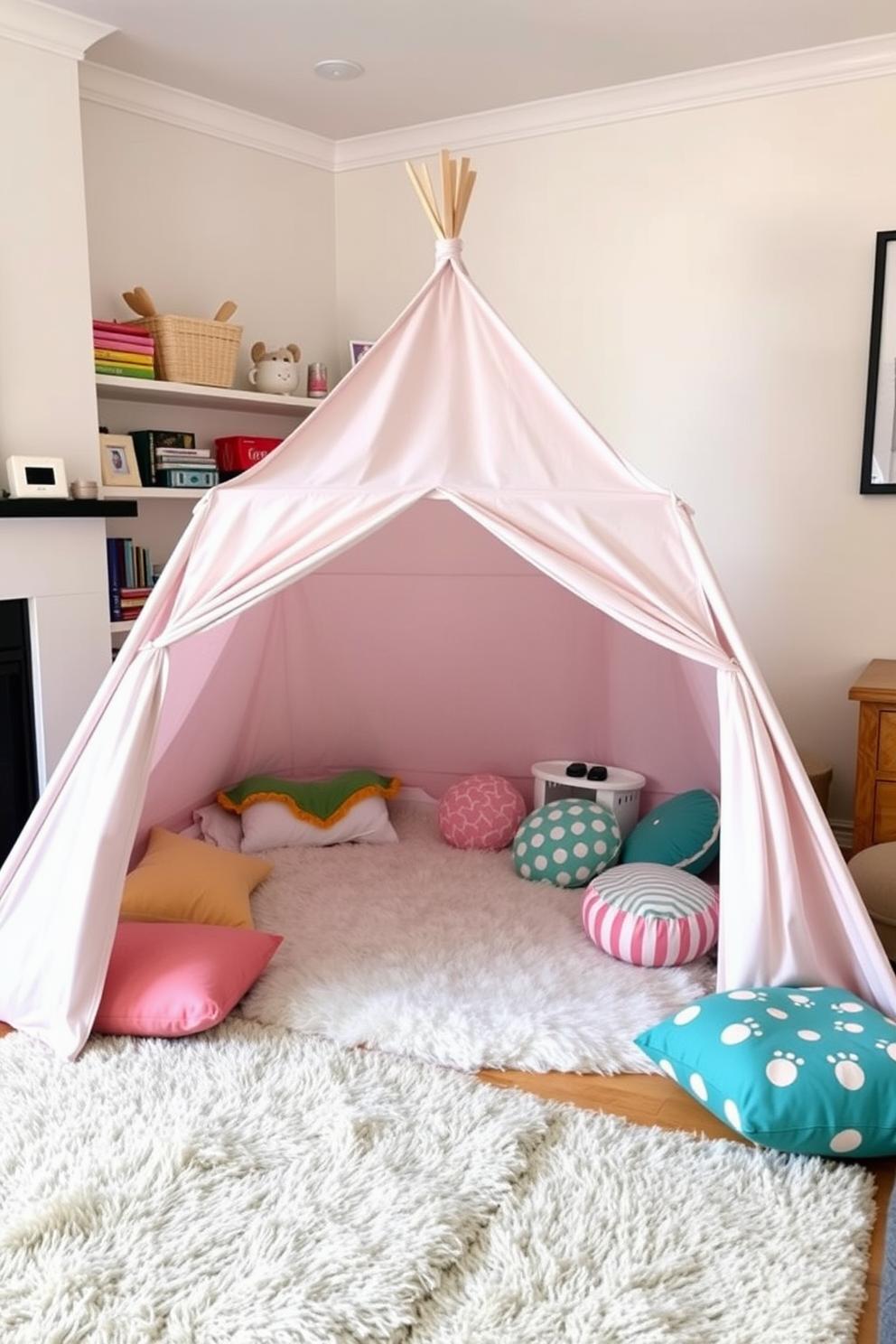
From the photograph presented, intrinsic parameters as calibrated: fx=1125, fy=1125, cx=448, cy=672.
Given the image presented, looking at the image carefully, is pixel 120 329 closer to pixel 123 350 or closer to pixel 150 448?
pixel 123 350

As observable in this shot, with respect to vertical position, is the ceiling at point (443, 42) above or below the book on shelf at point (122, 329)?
above

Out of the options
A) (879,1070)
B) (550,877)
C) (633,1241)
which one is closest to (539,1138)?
(633,1241)

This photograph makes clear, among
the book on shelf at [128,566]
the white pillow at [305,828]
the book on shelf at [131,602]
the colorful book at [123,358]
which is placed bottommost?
the white pillow at [305,828]

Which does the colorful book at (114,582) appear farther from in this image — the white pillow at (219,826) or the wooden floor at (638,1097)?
the wooden floor at (638,1097)

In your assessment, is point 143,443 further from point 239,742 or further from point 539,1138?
point 539,1138

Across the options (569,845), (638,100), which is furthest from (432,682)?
(638,100)

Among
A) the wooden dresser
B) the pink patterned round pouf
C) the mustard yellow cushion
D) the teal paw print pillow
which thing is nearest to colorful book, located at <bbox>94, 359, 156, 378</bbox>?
the mustard yellow cushion

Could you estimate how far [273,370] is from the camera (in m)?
3.99

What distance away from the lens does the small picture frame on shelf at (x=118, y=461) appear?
3.49 meters

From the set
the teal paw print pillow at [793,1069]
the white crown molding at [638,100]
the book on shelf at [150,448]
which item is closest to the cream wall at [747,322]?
the white crown molding at [638,100]

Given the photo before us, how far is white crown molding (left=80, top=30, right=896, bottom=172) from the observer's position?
343cm

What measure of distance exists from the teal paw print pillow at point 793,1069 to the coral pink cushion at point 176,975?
2.99ft

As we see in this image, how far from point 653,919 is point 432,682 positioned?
1323mm

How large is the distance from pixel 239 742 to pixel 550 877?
1.13 meters
